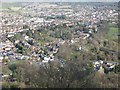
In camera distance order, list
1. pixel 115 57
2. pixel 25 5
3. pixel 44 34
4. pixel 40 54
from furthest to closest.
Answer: pixel 25 5, pixel 44 34, pixel 40 54, pixel 115 57

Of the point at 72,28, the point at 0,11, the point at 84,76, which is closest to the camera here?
the point at 84,76

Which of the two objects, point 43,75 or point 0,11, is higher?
point 43,75

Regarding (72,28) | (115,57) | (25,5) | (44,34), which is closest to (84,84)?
(115,57)

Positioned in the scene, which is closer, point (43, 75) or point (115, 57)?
point (43, 75)

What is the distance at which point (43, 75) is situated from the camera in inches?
148

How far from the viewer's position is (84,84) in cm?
339

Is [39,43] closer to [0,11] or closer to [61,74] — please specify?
[61,74]

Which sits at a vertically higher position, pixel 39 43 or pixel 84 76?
pixel 84 76

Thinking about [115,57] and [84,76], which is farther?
[115,57]

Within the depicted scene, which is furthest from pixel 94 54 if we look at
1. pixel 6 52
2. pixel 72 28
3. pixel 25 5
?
pixel 25 5

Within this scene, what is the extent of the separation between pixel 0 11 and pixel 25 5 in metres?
8.77

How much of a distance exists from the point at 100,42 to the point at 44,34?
378cm

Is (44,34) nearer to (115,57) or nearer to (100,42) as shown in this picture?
(100,42)

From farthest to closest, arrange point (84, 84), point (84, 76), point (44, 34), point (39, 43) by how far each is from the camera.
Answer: point (44, 34)
point (39, 43)
point (84, 76)
point (84, 84)
